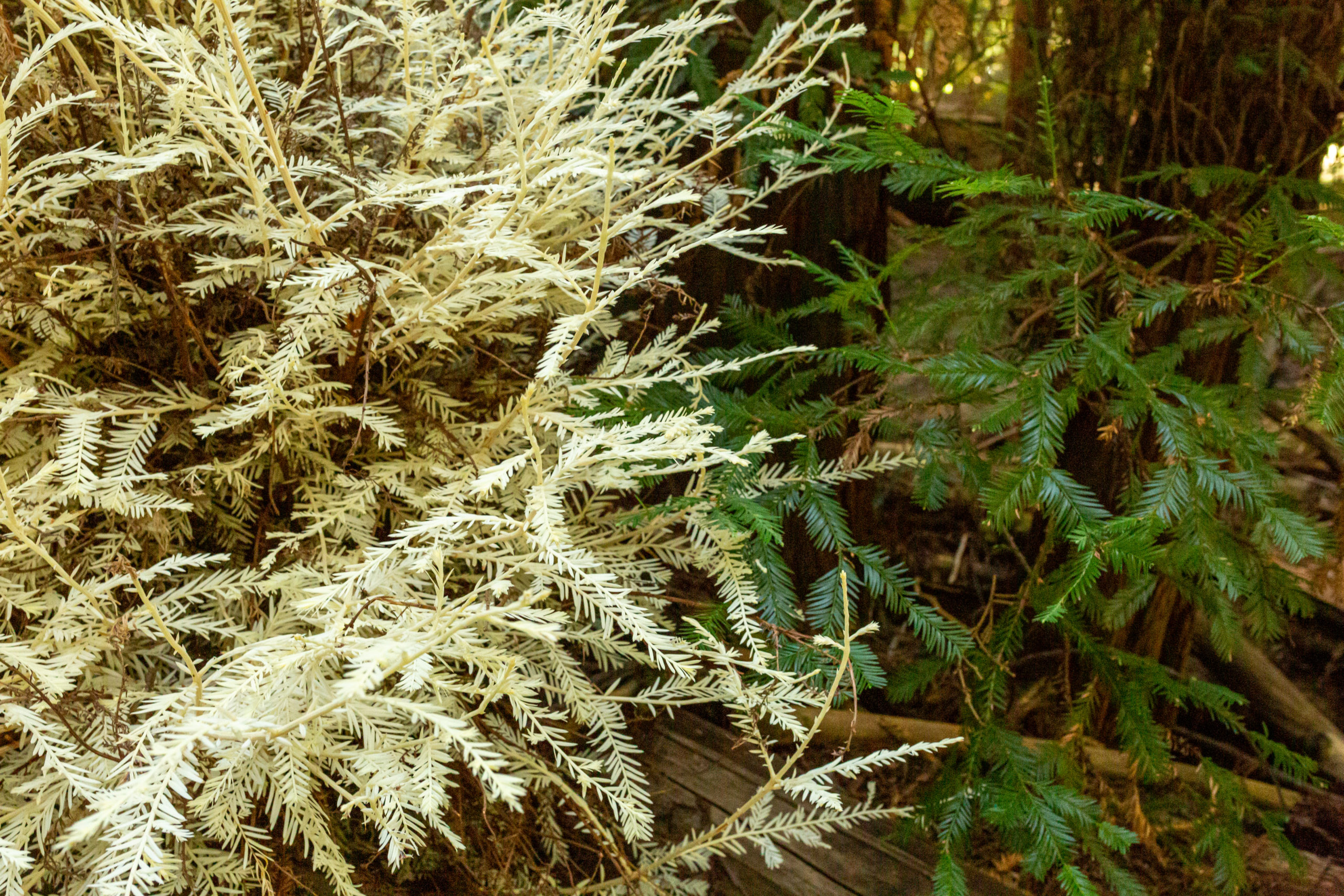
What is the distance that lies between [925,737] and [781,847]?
0.50 m

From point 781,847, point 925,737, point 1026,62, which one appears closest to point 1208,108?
point 1026,62

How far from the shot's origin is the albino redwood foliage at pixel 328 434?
2.89 ft

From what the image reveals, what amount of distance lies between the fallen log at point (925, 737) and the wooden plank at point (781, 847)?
27 centimetres

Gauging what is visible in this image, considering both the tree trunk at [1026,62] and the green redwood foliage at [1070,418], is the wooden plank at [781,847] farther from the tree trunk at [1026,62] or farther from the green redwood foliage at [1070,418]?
the tree trunk at [1026,62]

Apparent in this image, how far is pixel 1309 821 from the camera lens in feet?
6.23

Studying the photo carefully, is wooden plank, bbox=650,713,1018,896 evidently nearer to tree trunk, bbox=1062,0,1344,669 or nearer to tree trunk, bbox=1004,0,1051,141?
tree trunk, bbox=1062,0,1344,669

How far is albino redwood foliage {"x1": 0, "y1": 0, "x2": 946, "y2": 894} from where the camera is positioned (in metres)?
0.88

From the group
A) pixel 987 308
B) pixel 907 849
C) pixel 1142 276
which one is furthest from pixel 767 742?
pixel 1142 276

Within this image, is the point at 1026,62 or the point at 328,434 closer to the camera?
the point at 328,434

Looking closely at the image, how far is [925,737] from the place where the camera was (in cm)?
185

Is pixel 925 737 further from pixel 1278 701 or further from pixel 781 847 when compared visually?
pixel 1278 701

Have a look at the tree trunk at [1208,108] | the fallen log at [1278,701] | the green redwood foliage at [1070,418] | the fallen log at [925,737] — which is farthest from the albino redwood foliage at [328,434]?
the fallen log at [1278,701]

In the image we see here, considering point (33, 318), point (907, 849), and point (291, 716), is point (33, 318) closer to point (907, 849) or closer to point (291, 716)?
point (291, 716)

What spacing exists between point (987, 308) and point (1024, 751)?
741 mm
